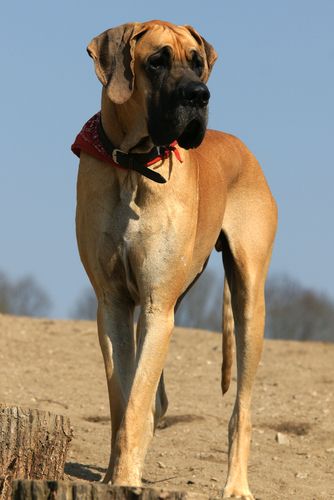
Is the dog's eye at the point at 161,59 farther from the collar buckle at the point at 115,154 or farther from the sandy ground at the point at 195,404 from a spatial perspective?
the sandy ground at the point at 195,404

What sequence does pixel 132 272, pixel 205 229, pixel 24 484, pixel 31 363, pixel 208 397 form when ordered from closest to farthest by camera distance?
pixel 24 484
pixel 132 272
pixel 205 229
pixel 208 397
pixel 31 363

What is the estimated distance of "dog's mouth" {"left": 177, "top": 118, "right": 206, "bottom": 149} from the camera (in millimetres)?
5234

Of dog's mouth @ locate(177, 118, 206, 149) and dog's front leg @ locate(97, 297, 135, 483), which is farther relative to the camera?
dog's front leg @ locate(97, 297, 135, 483)

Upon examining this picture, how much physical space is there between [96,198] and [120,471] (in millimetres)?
1253

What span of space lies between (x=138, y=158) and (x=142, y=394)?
3.56 feet

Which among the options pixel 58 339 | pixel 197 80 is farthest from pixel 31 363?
pixel 197 80

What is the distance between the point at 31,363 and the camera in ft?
35.0

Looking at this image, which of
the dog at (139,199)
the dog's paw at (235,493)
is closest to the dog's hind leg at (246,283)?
the dog's paw at (235,493)

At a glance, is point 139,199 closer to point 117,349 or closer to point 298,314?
point 117,349

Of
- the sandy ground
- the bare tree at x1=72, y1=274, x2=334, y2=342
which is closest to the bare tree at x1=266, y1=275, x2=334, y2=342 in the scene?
the bare tree at x1=72, y1=274, x2=334, y2=342

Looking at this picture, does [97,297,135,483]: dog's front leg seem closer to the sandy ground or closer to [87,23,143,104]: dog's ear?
the sandy ground

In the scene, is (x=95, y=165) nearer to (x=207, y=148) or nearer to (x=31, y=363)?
(x=207, y=148)

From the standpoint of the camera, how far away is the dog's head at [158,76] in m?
5.14

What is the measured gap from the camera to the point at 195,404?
9.67 meters
